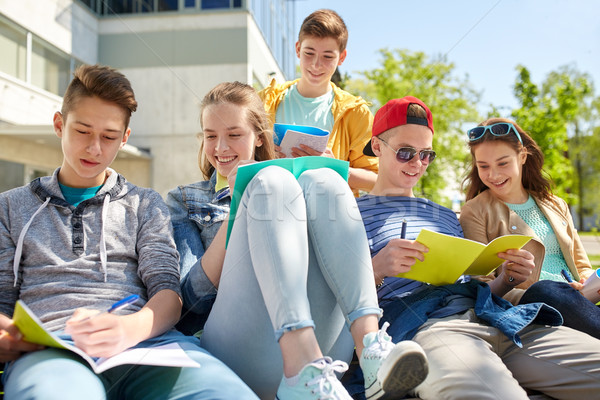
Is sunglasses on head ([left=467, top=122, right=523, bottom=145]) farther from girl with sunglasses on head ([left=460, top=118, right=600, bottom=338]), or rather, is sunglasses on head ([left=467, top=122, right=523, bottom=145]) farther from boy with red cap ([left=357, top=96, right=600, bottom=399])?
boy with red cap ([left=357, top=96, right=600, bottom=399])

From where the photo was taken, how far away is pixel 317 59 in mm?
3354

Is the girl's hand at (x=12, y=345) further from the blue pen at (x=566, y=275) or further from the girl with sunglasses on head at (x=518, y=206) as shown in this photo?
the blue pen at (x=566, y=275)

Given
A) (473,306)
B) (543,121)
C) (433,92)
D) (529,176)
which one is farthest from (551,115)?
(473,306)

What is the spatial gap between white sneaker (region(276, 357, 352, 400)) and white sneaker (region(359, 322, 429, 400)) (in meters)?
0.10

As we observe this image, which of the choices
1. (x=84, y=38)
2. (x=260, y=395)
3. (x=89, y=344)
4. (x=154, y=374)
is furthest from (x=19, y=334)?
(x=84, y=38)

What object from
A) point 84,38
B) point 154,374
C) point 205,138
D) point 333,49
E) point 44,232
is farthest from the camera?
point 84,38

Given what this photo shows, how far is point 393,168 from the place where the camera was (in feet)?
8.44

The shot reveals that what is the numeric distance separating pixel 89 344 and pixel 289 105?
2.46 metres

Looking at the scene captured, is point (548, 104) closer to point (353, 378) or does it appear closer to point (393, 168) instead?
point (393, 168)

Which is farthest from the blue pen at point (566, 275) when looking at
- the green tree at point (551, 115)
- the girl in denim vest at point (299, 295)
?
the green tree at point (551, 115)

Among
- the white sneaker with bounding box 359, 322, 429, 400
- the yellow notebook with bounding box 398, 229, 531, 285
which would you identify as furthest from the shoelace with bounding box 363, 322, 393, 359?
the yellow notebook with bounding box 398, 229, 531, 285

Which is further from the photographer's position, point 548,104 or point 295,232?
point 548,104

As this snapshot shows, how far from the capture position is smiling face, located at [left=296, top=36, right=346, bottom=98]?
332 cm

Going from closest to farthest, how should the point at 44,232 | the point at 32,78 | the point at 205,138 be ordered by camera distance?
the point at 44,232, the point at 205,138, the point at 32,78
